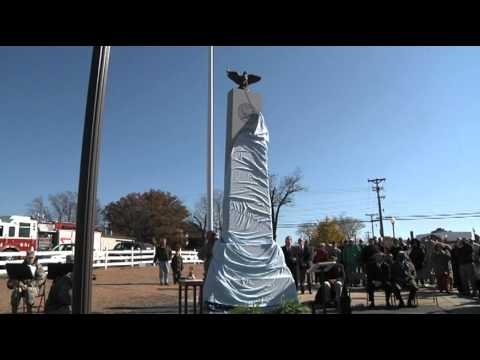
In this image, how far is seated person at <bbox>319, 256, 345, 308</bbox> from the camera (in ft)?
25.5

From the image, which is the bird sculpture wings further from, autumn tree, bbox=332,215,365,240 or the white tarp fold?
autumn tree, bbox=332,215,365,240

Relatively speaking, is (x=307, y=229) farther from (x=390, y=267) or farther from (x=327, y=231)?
(x=390, y=267)

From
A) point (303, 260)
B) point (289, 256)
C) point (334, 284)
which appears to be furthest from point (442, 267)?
point (334, 284)

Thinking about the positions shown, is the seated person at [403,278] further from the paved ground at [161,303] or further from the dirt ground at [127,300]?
the dirt ground at [127,300]

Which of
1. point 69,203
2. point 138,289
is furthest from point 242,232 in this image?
point 69,203

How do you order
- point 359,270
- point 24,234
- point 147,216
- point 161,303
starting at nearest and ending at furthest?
point 161,303 < point 359,270 < point 24,234 < point 147,216

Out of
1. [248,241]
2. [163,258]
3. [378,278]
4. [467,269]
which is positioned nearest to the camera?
[248,241]

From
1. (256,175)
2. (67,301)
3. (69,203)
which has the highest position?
(69,203)

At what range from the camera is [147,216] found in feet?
191

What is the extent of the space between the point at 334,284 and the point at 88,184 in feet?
20.2
